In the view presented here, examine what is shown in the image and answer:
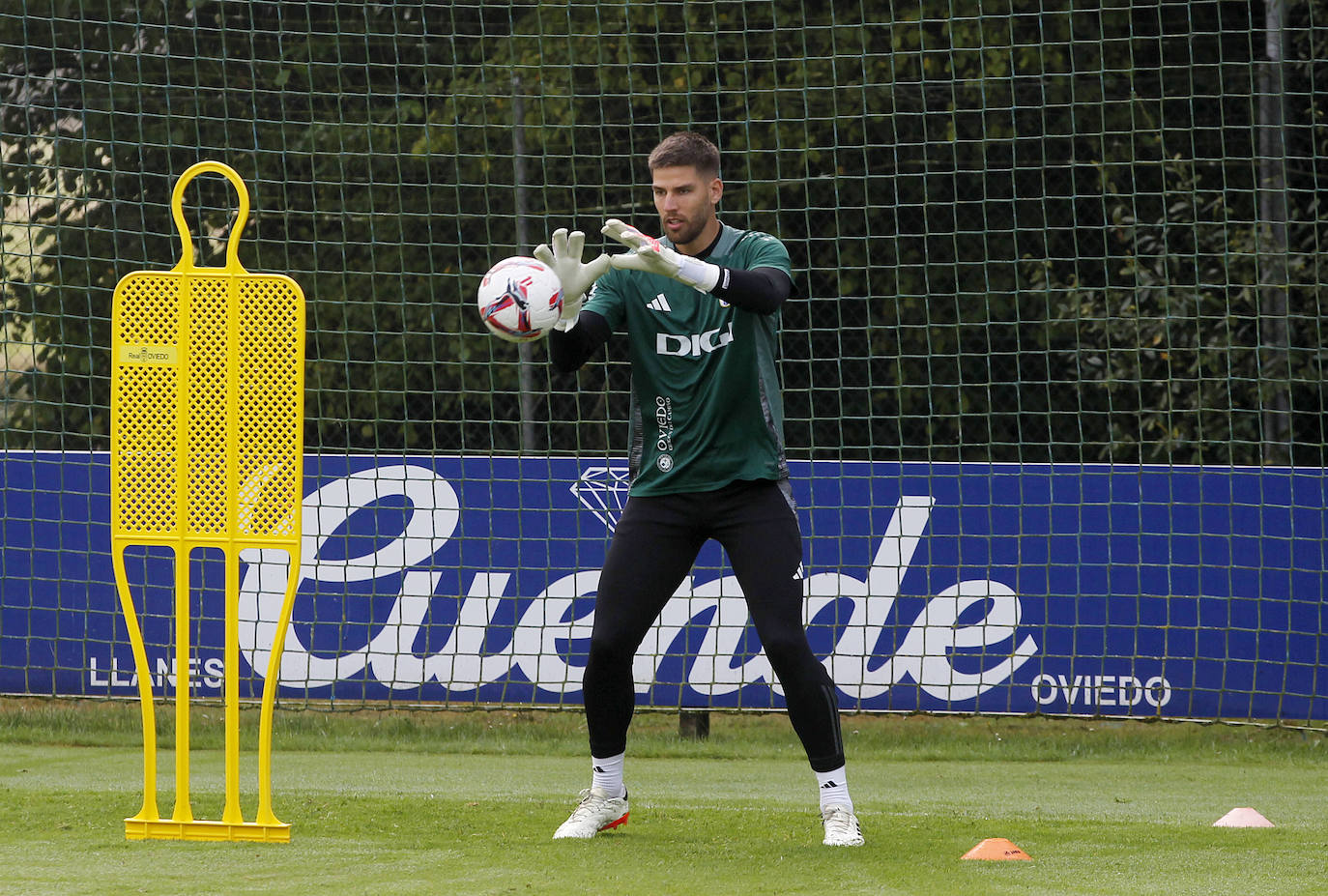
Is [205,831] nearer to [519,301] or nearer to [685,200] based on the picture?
[519,301]

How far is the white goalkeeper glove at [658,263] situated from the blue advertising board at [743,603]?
12.3ft

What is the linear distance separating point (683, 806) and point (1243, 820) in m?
1.74

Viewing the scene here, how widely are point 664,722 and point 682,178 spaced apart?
4.57 metres

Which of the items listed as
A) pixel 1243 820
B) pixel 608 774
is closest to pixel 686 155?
→ pixel 608 774

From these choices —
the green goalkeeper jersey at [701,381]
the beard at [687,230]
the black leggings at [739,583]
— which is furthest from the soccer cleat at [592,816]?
the beard at [687,230]

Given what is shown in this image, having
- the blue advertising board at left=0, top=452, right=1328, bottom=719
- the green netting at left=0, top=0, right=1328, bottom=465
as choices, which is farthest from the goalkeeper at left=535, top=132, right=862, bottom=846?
the green netting at left=0, top=0, right=1328, bottom=465

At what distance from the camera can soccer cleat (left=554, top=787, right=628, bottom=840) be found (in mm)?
4398

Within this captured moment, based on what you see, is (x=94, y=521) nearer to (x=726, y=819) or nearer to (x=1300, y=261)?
(x=726, y=819)

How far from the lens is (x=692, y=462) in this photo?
Answer: 441 centimetres

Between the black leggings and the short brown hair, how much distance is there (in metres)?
0.89

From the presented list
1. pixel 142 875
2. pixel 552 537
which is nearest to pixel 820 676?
pixel 142 875

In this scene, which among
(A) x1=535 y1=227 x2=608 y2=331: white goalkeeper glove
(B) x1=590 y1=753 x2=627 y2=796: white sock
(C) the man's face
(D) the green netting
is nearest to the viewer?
(A) x1=535 y1=227 x2=608 y2=331: white goalkeeper glove

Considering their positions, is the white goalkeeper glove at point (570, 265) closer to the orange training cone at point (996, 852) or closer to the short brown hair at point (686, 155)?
the short brown hair at point (686, 155)

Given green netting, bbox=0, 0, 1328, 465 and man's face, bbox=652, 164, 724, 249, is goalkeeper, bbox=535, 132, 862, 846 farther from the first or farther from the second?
green netting, bbox=0, 0, 1328, 465
